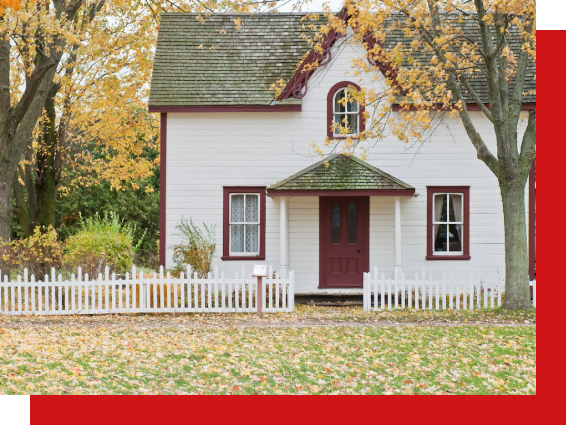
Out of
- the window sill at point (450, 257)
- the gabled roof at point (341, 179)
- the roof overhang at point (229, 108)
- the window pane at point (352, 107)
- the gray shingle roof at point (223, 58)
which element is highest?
the gray shingle roof at point (223, 58)

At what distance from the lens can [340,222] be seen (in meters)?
18.5

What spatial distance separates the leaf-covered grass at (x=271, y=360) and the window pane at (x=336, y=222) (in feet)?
19.0

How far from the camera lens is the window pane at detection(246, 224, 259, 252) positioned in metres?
18.5

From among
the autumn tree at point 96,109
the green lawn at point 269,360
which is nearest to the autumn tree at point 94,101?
the autumn tree at point 96,109

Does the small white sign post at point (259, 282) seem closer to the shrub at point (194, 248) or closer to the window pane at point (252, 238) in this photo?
the shrub at point (194, 248)

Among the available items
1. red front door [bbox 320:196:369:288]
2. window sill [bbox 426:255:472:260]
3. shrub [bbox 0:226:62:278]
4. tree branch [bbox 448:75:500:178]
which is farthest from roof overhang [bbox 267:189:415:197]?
shrub [bbox 0:226:62:278]

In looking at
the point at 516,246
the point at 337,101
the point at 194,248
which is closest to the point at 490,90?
the point at 516,246

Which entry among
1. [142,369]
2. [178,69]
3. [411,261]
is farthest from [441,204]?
[142,369]

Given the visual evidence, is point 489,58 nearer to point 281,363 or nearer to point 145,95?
point 281,363

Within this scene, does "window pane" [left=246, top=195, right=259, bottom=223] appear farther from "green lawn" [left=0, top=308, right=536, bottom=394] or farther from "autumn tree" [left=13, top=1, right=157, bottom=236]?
"autumn tree" [left=13, top=1, right=157, bottom=236]

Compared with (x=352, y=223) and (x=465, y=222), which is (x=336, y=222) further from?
(x=465, y=222)

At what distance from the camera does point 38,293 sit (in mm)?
15336

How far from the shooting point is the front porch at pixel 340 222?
57.6 feet

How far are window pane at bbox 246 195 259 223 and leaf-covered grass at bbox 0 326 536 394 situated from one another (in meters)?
5.95
